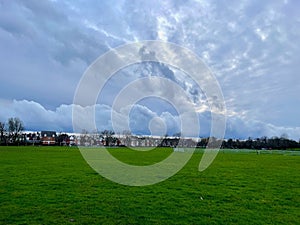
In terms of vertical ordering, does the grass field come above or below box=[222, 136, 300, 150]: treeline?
below

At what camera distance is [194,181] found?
17656 millimetres

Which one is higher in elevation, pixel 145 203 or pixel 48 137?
pixel 48 137

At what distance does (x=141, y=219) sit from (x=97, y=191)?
5001mm

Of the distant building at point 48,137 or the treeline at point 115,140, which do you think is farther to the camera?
the distant building at point 48,137

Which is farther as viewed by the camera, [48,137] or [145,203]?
[48,137]

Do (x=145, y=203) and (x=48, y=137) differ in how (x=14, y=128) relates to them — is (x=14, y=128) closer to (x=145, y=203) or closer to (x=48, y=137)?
(x=48, y=137)

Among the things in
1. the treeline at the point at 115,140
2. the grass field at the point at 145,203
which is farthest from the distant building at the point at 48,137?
the grass field at the point at 145,203

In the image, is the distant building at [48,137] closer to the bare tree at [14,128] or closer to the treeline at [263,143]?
the bare tree at [14,128]

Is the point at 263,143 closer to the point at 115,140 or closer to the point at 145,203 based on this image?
the point at 115,140

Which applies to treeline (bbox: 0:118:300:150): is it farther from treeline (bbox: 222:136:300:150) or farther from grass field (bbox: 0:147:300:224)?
grass field (bbox: 0:147:300:224)

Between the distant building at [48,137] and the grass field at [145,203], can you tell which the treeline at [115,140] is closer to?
the distant building at [48,137]

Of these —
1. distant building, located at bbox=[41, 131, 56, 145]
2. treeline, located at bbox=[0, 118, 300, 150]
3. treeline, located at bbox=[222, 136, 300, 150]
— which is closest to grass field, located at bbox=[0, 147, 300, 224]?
treeline, located at bbox=[0, 118, 300, 150]

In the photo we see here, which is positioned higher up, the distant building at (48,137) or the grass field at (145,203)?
the distant building at (48,137)

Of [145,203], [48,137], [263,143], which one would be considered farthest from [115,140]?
[145,203]
